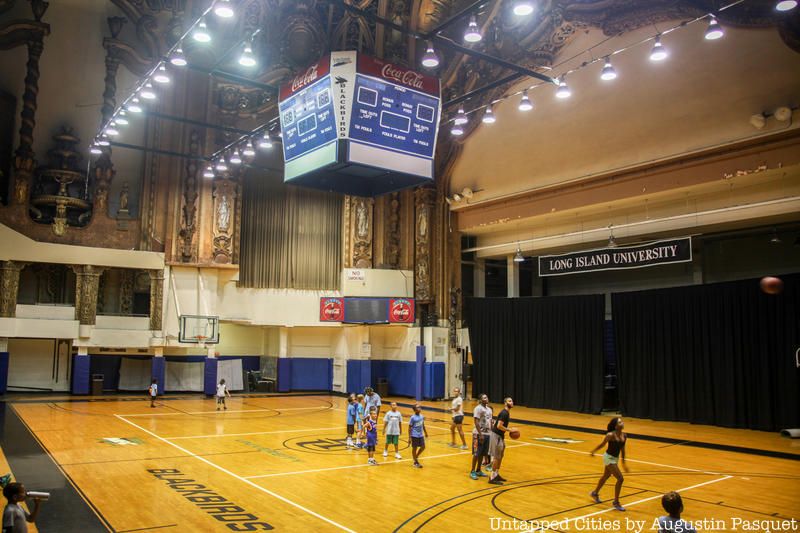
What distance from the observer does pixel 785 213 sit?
18422 millimetres

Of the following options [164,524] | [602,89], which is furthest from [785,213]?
[164,524]

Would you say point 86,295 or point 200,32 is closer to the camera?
point 200,32

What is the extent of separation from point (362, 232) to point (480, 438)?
60.5 ft

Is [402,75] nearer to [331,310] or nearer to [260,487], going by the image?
[260,487]

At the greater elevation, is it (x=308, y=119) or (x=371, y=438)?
(x=308, y=119)

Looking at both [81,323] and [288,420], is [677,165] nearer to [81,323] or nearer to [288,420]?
[288,420]

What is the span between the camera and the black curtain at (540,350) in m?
24.3

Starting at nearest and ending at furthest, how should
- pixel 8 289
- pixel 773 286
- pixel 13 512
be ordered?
1. pixel 13 512
2. pixel 773 286
3. pixel 8 289

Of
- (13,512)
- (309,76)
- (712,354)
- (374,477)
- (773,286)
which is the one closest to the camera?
(13,512)

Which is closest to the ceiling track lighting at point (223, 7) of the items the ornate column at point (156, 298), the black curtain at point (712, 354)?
the black curtain at point (712, 354)

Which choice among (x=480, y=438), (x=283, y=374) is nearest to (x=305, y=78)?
(x=480, y=438)

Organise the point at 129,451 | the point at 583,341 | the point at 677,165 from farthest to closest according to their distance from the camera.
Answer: the point at 583,341 → the point at 677,165 → the point at 129,451

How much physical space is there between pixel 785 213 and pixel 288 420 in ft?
54.6

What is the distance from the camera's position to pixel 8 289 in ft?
82.5
